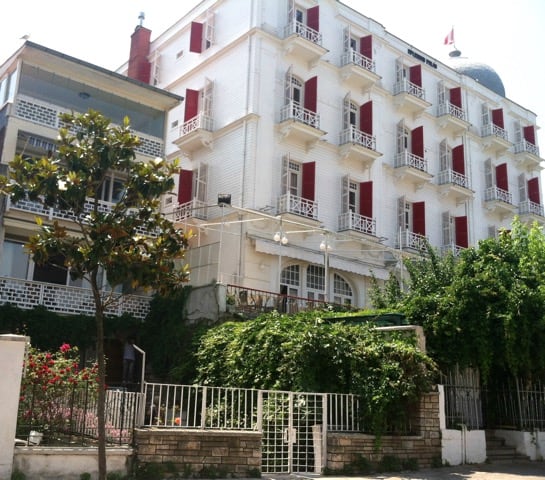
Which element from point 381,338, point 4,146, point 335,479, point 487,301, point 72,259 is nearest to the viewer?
point 72,259

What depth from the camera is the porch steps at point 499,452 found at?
1469 cm

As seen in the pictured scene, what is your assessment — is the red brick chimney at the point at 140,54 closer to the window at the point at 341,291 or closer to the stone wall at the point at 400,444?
the window at the point at 341,291

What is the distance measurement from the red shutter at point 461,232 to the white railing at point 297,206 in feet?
32.6

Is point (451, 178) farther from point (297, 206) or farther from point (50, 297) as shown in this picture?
point (50, 297)

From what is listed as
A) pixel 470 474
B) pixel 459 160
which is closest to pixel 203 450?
pixel 470 474

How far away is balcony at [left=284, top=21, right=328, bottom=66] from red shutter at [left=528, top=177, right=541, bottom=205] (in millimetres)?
17297

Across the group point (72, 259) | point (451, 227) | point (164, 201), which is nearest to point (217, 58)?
point (164, 201)

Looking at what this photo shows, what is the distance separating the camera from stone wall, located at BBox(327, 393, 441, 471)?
1158cm

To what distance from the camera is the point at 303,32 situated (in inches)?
1037

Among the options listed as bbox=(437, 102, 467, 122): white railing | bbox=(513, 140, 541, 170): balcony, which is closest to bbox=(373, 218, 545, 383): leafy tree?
bbox=(437, 102, 467, 122): white railing

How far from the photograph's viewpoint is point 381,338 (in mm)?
13969

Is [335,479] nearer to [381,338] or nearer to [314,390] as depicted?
[314,390]

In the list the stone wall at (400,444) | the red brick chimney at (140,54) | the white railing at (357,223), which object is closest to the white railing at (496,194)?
the white railing at (357,223)

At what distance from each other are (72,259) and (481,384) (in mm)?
11573
